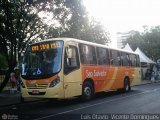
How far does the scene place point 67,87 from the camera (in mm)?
14883

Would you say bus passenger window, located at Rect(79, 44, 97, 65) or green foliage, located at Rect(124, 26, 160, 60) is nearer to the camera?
bus passenger window, located at Rect(79, 44, 97, 65)

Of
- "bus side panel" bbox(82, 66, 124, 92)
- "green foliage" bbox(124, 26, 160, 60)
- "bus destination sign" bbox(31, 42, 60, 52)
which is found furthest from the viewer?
"green foliage" bbox(124, 26, 160, 60)

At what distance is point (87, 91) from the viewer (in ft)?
54.7

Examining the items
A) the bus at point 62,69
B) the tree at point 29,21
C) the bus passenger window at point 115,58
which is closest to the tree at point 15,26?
the tree at point 29,21

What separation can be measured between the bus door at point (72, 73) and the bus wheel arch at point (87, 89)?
487 millimetres

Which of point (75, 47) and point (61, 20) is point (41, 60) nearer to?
point (75, 47)

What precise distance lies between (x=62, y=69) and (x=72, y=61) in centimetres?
103

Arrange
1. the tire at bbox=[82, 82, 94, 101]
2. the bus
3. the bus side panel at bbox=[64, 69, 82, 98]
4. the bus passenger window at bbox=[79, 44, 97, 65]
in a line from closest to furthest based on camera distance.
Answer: the bus → the bus side panel at bbox=[64, 69, 82, 98] → the tire at bbox=[82, 82, 94, 101] → the bus passenger window at bbox=[79, 44, 97, 65]

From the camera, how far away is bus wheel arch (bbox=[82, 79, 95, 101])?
646 inches

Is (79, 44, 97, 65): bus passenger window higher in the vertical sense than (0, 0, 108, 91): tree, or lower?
lower

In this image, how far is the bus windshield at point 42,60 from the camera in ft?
48.1

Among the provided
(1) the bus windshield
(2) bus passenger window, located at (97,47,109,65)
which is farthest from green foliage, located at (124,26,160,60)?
(1) the bus windshield

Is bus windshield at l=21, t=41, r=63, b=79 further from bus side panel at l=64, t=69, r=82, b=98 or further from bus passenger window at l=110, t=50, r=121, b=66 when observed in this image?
bus passenger window at l=110, t=50, r=121, b=66

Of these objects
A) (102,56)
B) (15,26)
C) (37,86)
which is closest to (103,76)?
(102,56)
